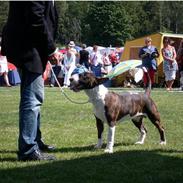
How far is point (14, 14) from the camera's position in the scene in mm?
5297

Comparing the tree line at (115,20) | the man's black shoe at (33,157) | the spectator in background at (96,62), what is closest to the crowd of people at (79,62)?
the spectator in background at (96,62)

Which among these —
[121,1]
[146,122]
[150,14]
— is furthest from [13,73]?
[150,14]

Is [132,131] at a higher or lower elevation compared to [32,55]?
lower

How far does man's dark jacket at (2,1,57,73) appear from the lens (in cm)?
518

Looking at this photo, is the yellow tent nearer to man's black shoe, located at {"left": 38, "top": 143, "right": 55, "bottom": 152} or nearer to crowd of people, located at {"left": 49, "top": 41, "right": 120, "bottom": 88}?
crowd of people, located at {"left": 49, "top": 41, "right": 120, "bottom": 88}

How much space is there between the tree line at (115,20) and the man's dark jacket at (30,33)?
7678cm

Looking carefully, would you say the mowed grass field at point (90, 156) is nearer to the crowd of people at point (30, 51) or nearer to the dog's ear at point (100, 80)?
the crowd of people at point (30, 51)

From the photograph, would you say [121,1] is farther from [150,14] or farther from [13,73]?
[13,73]

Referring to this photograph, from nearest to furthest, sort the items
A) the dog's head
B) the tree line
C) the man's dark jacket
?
the man's dark jacket < the dog's head < the tree line

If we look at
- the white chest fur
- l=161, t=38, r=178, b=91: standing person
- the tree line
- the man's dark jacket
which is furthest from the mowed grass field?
the tree line

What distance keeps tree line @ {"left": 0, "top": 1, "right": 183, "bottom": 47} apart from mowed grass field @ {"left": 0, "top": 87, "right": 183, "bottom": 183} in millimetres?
74080

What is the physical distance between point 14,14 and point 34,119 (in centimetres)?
118

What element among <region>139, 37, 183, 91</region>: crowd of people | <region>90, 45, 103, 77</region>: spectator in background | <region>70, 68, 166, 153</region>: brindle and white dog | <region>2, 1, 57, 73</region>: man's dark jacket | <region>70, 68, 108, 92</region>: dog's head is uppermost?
<region>2, 1, 57, 73</region>: man's dark jacket

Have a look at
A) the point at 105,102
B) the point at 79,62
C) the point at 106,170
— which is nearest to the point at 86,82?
the point at 105,102
